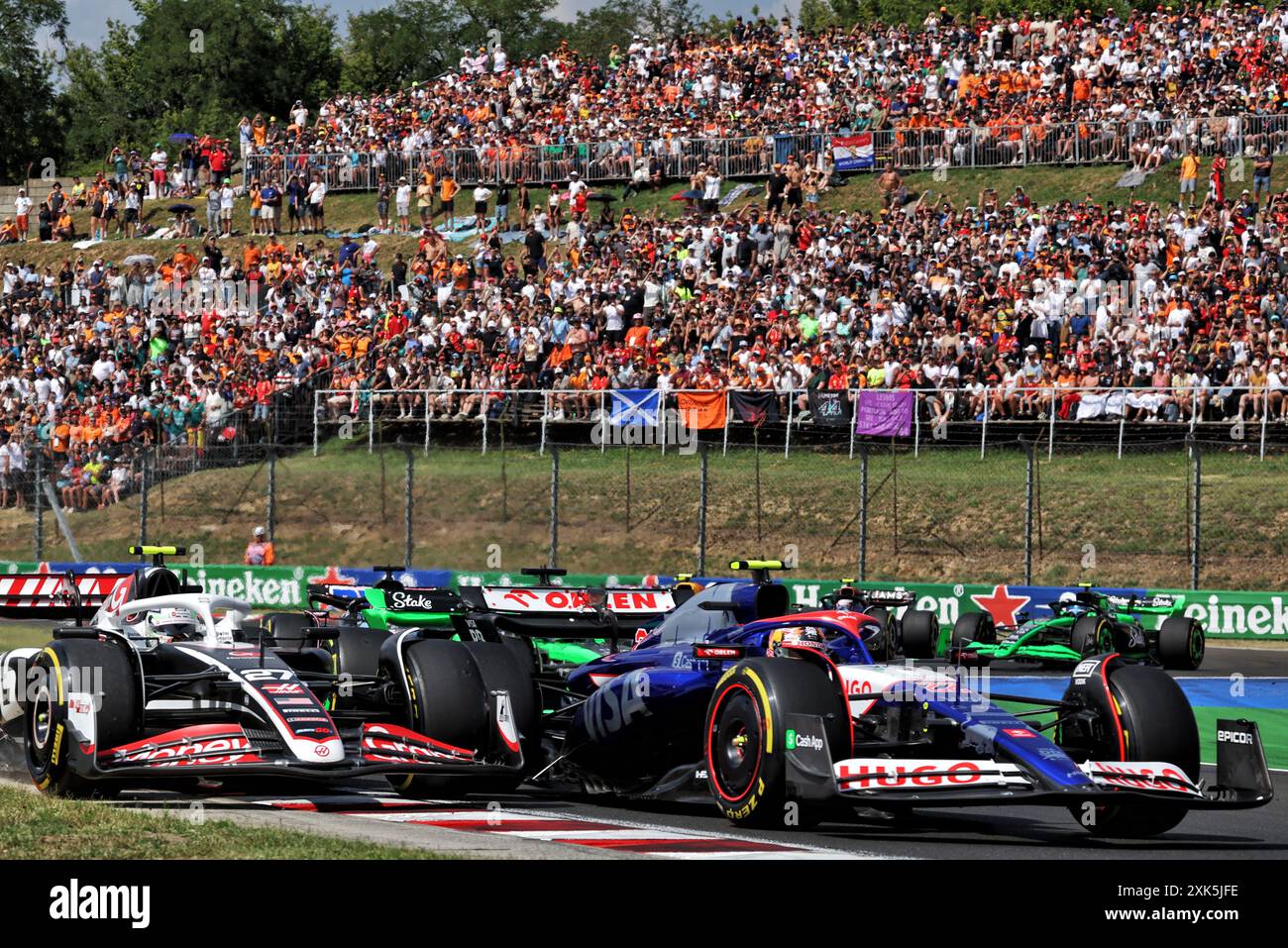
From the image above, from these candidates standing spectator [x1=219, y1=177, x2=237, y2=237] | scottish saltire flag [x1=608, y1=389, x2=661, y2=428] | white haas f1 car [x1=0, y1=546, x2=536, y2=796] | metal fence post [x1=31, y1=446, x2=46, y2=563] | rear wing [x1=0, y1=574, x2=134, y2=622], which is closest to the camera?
white haas f1 car [x1=0, y1=546, x2=536, y2=796]

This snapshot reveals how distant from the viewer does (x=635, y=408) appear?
29594 mm

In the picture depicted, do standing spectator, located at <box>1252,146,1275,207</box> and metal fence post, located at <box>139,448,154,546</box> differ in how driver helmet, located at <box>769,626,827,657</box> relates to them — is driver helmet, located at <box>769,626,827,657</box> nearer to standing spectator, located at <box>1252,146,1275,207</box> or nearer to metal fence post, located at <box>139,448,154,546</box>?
metal fence post, located at <box>139,448,154,546</box>

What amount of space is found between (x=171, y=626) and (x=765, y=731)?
4.40m

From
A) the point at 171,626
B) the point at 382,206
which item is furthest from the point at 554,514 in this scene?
the point at 382,206

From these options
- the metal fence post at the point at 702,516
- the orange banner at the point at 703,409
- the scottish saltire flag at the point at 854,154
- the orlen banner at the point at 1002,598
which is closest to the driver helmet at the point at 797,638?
the orlen banner at the point at 1002,598

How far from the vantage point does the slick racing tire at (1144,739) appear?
9.70 meters

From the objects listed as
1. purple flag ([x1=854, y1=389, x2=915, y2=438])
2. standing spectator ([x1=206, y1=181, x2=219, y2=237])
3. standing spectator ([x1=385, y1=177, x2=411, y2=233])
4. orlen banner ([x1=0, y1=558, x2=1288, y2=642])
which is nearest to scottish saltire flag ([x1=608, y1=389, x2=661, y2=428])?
purple flag ([x1=854, y1=389, x2=915, y2=438])

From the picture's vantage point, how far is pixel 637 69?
144 ft

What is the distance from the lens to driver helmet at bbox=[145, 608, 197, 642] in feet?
38.8

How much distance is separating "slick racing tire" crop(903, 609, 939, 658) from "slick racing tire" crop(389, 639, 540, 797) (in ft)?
31.4

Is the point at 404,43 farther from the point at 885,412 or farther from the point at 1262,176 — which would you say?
the point at 885,412

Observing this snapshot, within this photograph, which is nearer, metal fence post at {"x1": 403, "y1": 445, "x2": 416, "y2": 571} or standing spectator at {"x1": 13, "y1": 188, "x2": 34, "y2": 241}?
metal fence post at {"x1": 403, "y1": 445, "x2": 416, "y2": 571}

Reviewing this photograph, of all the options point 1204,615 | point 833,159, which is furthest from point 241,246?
point 1204,615
